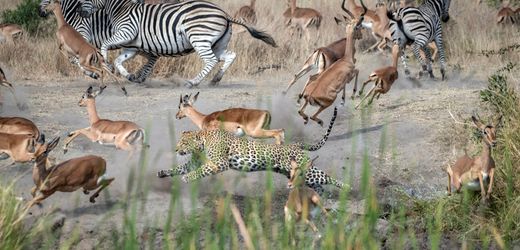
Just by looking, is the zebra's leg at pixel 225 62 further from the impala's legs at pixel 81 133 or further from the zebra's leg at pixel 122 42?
the impala's legs at pixel 81 133

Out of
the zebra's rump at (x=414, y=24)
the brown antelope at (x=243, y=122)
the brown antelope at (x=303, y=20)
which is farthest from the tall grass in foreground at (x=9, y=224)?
the brown antelope at (x=303, y=20)

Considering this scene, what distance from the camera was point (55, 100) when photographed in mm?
13328

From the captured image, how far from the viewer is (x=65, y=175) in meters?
8.02

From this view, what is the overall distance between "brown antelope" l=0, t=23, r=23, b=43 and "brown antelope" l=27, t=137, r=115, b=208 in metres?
8.98

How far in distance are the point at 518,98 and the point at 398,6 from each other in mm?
9953

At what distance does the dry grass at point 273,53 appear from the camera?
16.0m

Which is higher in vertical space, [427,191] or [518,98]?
[518,98]

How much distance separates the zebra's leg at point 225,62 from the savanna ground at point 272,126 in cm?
14

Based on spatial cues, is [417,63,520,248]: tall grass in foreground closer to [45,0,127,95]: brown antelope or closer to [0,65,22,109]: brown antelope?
[0,65,22,109]: brown antelope

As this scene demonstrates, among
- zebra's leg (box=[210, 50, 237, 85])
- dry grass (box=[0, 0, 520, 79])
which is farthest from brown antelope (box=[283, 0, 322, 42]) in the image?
zebra's leg (box=[210, 50, 237, 85])

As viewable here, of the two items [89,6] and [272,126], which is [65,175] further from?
[89,6]

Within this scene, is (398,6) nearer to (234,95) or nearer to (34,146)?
(234,95)

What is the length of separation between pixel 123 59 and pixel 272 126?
4592 millimetres

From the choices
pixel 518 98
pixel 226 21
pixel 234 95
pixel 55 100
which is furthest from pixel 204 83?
pixel 518 98
